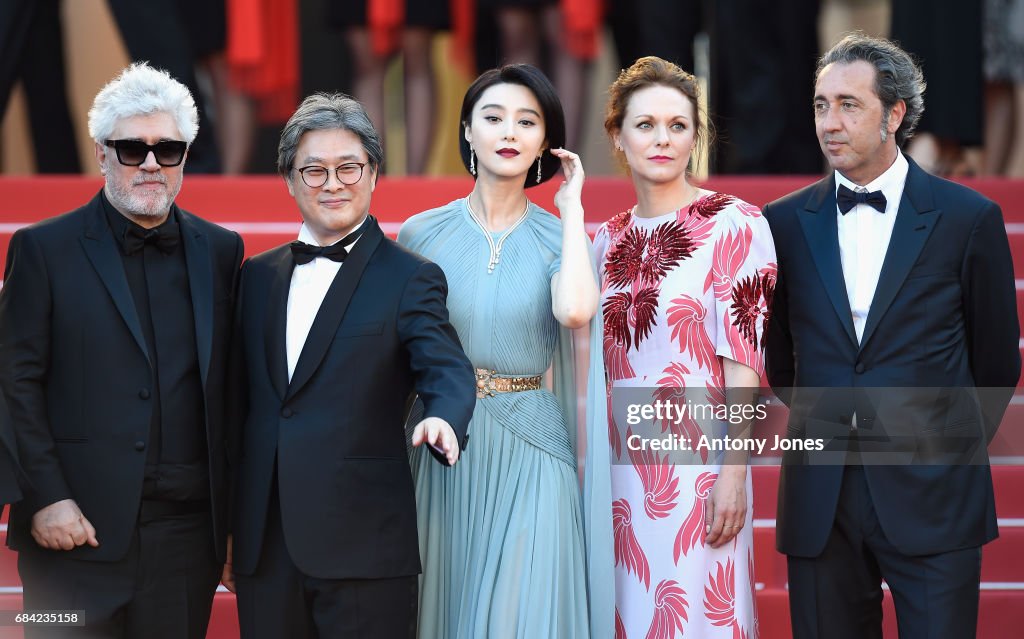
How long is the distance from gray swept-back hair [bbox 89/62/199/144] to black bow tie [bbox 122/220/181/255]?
24 centimetres

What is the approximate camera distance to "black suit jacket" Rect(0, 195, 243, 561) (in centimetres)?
330

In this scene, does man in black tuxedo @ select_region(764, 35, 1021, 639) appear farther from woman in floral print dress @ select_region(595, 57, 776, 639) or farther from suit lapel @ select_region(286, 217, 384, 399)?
suit lapel @ select_region(286, 217, 384, 399)

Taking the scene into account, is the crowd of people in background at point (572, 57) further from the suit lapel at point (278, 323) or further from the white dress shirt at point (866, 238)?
the suit lapel at point (278, 323)

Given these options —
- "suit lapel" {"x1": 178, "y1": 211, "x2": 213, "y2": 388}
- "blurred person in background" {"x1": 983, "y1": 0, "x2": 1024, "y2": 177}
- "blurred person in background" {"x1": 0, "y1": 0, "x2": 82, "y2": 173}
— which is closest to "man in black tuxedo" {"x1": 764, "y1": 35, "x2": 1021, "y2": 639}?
"suit lapel" {"x1": 178, "y1": 211, "x2": 213, "y2": 388}

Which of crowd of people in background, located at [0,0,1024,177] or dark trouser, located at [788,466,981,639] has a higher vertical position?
crowd of people in background, located at [0,0,1024,177]

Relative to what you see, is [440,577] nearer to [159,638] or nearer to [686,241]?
[159,638]

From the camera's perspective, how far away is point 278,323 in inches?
135

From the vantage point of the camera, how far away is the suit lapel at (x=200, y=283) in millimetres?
3435

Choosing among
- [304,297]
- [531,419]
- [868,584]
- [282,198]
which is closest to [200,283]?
[304,297]

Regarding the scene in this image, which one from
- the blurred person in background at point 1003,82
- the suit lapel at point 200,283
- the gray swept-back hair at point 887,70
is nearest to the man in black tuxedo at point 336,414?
the suit lapel at point 200,283

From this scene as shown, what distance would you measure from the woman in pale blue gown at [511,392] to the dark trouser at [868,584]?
60 centimetres

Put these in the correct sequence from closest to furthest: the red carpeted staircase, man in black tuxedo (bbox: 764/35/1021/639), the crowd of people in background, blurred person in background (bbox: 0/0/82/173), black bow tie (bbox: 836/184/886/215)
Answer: man in black tuxedo (bbox: 764/35/1021/639), black bow tie (bbox: 836/184/886/215), the red carpeted staircase, the crowd of people in background, blurred person in background (bbox: 0/0/82/173)

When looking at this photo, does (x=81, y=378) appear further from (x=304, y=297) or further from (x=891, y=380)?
(x=891, y=380)

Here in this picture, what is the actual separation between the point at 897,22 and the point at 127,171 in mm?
3843
